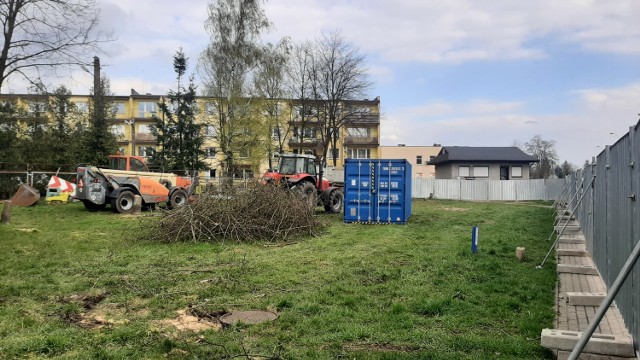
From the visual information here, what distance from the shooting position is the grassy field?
488cm

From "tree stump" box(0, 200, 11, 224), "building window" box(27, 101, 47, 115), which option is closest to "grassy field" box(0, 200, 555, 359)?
"tree stump" box(0, 200, 11, 224)

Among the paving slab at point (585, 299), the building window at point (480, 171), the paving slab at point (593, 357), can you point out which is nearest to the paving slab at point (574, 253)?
the paving slab at point (585, 299)

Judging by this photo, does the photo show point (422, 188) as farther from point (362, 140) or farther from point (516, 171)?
point (362, 140)

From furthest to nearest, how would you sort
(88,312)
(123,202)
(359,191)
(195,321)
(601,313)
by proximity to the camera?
(123,202)
(359,191)
(88,312)
(195,321)
(601,313)

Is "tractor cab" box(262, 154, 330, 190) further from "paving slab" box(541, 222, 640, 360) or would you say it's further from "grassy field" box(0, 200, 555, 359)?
"paving slab" box(541, 222, 640, 360)

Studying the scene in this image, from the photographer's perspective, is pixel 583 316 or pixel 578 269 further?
pixel 578 269

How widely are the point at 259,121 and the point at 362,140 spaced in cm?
2953

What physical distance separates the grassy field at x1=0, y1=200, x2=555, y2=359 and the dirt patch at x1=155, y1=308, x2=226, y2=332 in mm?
57

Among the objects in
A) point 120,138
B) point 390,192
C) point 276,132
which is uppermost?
point 276,132

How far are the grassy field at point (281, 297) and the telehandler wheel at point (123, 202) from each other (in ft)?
21.2

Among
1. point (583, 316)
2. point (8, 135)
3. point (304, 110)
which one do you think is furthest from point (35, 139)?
point (583, 316)

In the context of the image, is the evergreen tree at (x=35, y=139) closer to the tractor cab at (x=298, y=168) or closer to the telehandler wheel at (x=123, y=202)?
the telehandler wheel at (x=123, y=202)

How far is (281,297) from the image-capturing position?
271 inches

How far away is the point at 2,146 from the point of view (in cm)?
2962
